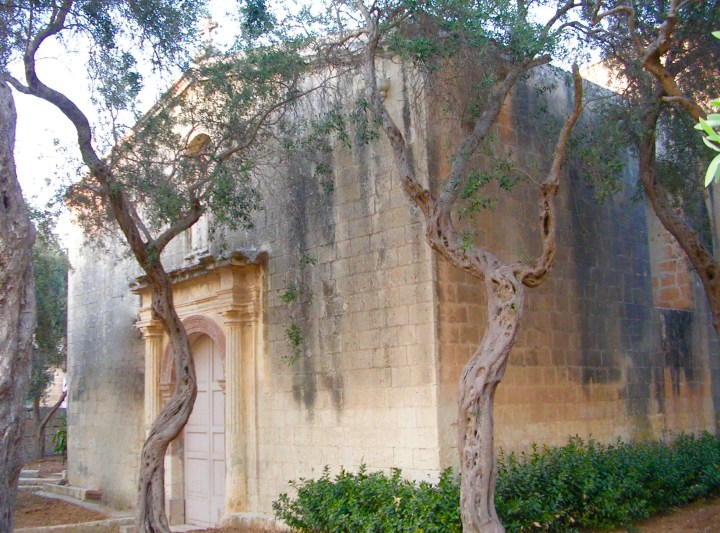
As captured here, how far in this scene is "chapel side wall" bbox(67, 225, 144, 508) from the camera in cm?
1352

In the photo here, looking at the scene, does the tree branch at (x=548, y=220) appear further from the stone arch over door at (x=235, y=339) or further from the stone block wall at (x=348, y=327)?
the stone arch over door at (x=235, y=339)

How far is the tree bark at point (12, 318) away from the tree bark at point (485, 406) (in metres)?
3.37

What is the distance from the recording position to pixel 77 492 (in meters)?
14.3

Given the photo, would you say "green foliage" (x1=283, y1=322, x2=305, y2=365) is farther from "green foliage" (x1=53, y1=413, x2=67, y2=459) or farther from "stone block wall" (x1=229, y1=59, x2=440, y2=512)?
"green foliage" (x1=53, y1=413, x2=67, y2=459)

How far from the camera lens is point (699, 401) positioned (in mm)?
12617

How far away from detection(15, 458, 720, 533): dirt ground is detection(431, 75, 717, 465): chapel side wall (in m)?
1.37

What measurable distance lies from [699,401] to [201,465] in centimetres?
768

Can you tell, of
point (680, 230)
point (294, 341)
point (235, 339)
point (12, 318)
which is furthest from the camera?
point (235, 339)

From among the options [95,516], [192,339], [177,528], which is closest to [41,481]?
[95,516]

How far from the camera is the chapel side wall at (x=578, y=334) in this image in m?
8.93

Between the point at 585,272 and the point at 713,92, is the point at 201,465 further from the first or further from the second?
the point at 713,92

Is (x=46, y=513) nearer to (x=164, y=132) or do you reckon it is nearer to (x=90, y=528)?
(x=90, y=528)

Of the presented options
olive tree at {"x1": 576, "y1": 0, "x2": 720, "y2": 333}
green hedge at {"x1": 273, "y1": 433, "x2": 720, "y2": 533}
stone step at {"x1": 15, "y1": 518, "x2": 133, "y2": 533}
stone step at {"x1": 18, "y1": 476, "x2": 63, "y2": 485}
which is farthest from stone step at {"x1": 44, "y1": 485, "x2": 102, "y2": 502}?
olive tree at {"x1": 576, "y1": 0, "x2": 720, "y2": 333}

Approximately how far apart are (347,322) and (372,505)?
220cm
